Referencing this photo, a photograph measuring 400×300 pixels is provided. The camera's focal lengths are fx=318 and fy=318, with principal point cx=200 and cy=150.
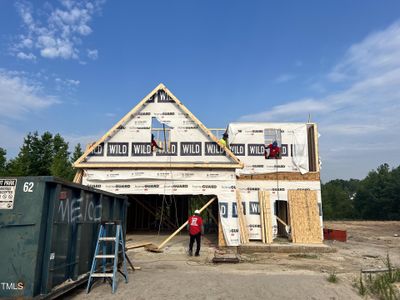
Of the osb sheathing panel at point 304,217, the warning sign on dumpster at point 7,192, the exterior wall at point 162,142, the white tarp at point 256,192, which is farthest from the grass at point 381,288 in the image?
the warning sign on dumpster at point 7,192

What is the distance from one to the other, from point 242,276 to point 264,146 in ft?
30.5

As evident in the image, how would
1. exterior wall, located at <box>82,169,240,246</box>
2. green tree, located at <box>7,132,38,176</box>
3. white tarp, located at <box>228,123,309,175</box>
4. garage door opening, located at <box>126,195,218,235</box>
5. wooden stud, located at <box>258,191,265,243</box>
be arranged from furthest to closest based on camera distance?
1. green tree, located at <box>7,132,38,176</box>
2. garage door opening, located at <box>126,195,218,235</box>
3. white tarp, located at <box>228,123,309,175</box>
4. wooden stud, located at <box>258,191,265,243</box>
5. exterior wall, located at <box>82,169,240,246</box>

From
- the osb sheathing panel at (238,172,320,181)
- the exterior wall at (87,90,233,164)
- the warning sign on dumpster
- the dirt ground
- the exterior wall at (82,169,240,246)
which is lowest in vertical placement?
the dirt ground

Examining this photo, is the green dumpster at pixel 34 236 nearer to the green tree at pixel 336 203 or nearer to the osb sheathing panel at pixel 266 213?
the osb sheathing panel at pixel 266 213

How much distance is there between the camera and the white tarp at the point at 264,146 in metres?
16.6

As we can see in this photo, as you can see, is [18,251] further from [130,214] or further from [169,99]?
[130,214]

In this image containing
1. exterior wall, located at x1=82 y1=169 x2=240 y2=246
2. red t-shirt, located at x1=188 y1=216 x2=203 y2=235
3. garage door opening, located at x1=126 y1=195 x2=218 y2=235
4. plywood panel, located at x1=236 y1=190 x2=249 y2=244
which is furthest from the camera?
garage door opening, located at x1=126 y1=195 x2=218 y2=235

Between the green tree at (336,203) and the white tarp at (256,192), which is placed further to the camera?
the green tree at (336,203)

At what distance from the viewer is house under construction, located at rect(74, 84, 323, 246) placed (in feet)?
45.6

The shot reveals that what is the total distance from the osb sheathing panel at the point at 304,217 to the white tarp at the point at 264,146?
1.53 m

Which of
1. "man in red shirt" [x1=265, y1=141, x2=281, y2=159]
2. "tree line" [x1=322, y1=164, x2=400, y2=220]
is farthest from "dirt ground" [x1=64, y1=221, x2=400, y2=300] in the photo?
"tree line" [x1=322, y1=164, x2=400, y2=220]

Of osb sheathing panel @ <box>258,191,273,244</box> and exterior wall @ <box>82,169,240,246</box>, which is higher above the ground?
exterior wall @ <box>82,169,240,246</box>

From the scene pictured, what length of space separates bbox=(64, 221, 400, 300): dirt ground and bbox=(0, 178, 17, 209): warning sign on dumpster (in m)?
2.56

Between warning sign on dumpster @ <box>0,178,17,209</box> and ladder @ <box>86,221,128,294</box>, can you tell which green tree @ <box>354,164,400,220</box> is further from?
warning sign on dumpster @ <box>0,178,17,209</box>
